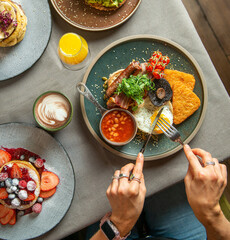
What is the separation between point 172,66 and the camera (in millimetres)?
1785

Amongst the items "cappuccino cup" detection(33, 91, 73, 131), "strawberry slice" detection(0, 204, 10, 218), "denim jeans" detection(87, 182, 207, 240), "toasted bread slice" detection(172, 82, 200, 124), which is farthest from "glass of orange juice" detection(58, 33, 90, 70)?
"denim jeans" detection(87, 182, 207, 240)

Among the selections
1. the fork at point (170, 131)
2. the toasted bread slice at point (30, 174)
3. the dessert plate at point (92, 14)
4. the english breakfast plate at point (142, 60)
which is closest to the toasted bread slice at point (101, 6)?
the dessert plate at point (92, 14)

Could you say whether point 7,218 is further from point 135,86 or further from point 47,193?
point 135,86

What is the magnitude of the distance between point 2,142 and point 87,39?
92 cm

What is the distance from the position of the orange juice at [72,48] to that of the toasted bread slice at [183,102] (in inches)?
26.4

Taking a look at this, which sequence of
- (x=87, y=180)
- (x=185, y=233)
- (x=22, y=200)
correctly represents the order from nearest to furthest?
(x=22, y=200)
(x=87, y=180)
(x=185, y=233)

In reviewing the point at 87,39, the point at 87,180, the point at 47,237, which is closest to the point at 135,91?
the point at 87,39

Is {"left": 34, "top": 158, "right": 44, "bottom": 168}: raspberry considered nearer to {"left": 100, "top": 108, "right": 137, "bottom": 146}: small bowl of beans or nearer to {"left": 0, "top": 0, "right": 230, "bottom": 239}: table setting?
{"left": 0, "top": 0, "right": 230, "bottom": 239}: table setting

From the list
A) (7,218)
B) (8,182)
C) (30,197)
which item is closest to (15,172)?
(8,182)

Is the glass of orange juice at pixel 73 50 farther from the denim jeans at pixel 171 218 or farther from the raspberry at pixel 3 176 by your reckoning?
the denim jeans at pixel 171 218

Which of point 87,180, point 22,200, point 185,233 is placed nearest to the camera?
point 22,200

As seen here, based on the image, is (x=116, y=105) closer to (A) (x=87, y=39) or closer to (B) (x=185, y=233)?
(A) (x=87, y=39)

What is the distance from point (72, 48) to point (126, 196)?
104 centimetres

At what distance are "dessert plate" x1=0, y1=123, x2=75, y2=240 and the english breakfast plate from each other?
0.99 feet
